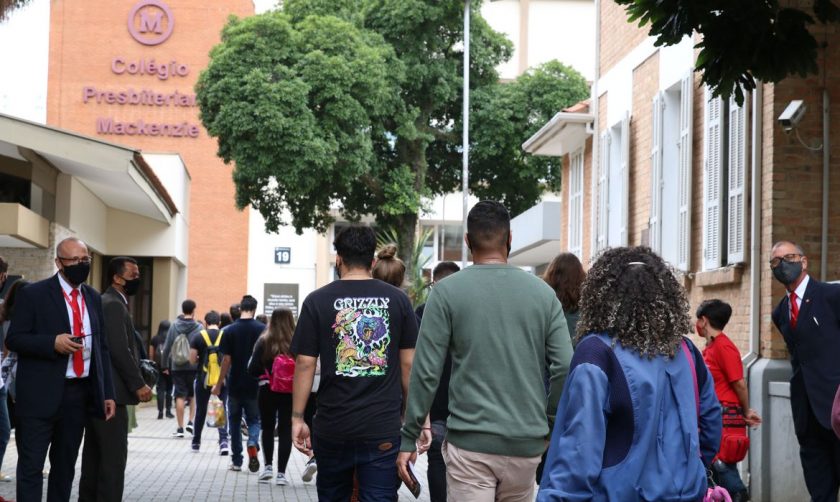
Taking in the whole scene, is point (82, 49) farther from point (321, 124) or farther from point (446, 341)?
point (446, 341)

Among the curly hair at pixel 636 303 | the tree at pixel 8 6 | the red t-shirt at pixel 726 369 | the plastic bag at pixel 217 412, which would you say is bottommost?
the plastic bag at pixel 217 412

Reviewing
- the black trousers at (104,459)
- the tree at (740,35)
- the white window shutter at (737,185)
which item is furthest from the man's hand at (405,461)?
the white window shutter at (737,185)

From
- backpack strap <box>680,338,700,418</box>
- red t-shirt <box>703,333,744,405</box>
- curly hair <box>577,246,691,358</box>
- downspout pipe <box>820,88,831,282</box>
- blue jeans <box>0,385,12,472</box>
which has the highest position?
downspout pipe <box>820,88,831,282</box>

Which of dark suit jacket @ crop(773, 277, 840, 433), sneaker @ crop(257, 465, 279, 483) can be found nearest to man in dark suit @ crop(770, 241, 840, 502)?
dark suit jacket @ crop(773, 277, 840, 433)

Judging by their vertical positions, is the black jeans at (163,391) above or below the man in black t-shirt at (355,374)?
below

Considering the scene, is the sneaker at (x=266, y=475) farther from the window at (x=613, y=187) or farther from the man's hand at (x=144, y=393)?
the window at (x=613, y=187)

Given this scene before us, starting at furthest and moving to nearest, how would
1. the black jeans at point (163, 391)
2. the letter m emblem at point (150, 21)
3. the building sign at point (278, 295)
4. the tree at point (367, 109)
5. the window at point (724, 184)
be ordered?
the building sign at point (278, 295), the letter m emblem at point (150, 21), the tree at point (367, 109), the black jeans at point (163, 391), the window at point (724, 184)

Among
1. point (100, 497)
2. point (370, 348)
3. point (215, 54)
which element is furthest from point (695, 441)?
point (215, 54)

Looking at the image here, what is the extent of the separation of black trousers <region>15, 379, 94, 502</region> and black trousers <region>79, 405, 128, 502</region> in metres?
0.11

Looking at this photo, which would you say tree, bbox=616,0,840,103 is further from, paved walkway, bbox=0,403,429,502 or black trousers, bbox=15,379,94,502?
paved walkway, bbox=0,403,429,502

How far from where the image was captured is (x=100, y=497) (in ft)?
28.6

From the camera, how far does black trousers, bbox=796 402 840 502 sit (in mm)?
8641

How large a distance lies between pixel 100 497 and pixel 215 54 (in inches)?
1113

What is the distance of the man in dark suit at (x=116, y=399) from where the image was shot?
343 inches
